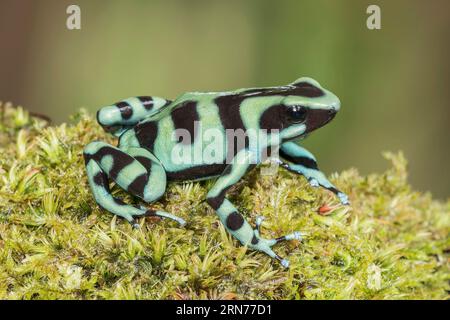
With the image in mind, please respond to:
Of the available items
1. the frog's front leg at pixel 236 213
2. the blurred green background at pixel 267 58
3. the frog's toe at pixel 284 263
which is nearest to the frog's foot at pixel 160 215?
the frog's front leg at pixel 236 213

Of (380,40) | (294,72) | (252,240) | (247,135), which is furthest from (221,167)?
(380,40)

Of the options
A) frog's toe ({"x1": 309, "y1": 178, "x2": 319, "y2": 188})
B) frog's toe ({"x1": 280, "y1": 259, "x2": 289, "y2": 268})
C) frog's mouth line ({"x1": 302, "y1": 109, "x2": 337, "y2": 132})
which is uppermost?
frog's mouth line ({"x1": 302, "y1": 109, "x2": 337, "y2": 132})

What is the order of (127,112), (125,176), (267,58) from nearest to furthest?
1. (125,176)
2. (127,112)
3. (267,58)

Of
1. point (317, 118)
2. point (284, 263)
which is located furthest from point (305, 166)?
point (284, 263)

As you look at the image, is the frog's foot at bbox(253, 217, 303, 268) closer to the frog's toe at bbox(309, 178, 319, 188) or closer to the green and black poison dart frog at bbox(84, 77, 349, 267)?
the green and black poison dart frog at bbox(84, 77, 349, 267)

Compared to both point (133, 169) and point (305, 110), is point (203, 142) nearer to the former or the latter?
point (133, 169)

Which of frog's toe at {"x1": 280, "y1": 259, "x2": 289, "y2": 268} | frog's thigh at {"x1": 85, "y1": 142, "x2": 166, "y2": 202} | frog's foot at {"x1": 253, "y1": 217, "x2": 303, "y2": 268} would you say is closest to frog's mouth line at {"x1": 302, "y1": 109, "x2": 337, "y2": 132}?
frog's foot at {"x1": 253, "y1": 217, "x2": 303, "y2": 268}
